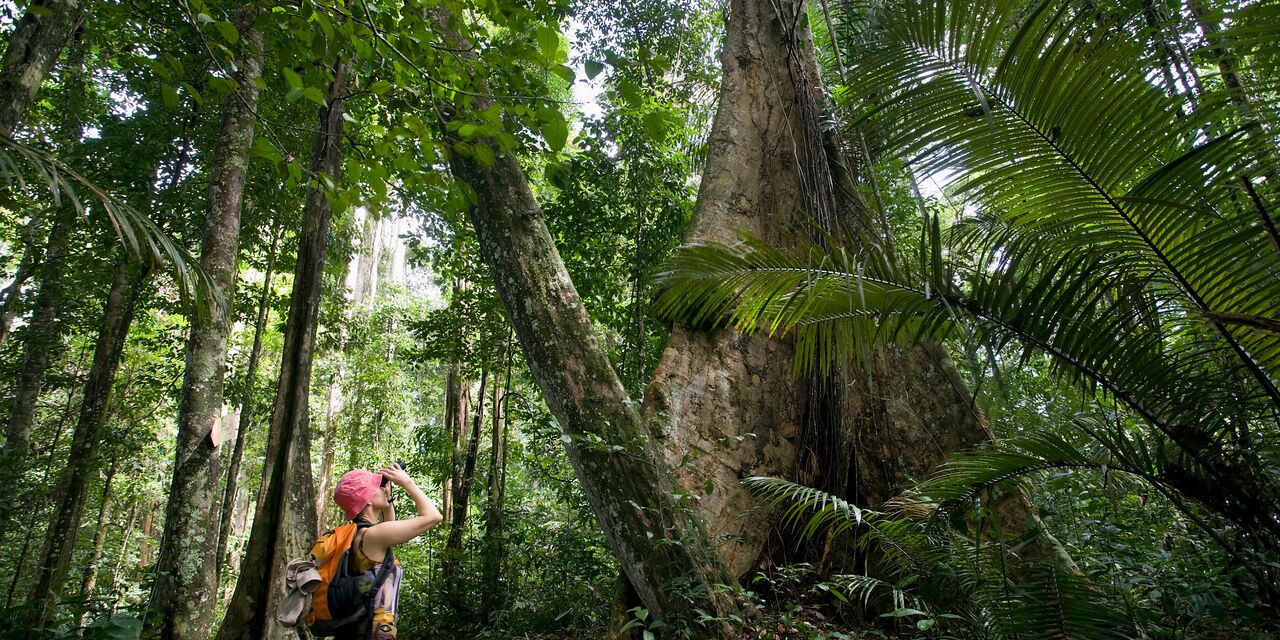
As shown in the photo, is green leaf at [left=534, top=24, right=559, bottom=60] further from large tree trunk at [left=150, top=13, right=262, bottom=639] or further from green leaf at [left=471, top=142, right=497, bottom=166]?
→ large tree trunk at [left=150, top=13, right=262, bottom=639]

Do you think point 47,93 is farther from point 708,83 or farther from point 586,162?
point 708,83

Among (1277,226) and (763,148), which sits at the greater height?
(763,148)

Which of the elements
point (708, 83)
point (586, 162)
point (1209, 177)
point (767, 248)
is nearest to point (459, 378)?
point (586, 162)

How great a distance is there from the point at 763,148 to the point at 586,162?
173cm

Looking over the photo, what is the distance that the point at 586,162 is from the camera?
6238 millimetres

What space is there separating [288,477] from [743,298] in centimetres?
298

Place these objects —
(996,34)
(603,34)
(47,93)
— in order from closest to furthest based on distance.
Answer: (996,34) < (47,93) < (603,34)

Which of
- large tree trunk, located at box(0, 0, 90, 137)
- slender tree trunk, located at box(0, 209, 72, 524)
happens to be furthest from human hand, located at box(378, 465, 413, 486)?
slender tree trunk, located at box(0, 209, 72, 524)

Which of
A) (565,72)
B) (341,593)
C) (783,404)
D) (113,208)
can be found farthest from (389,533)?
(783,404)

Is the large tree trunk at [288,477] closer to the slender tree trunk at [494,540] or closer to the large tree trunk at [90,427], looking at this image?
the slender tree trunk at [494,540]

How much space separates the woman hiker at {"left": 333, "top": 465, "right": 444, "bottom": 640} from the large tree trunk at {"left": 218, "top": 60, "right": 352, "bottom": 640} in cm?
121

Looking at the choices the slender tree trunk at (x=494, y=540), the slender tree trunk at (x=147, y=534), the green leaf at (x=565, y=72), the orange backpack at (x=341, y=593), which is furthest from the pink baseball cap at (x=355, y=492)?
the slender tree trunk at (x=147, y=534)

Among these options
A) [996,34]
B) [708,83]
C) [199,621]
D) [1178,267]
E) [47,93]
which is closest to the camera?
[1178,267]

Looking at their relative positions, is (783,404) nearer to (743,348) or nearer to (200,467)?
(743,348)
